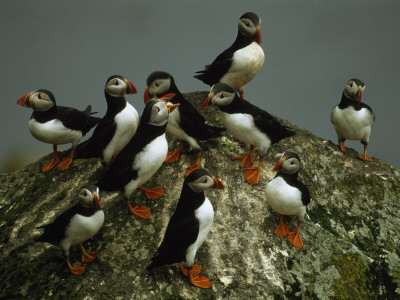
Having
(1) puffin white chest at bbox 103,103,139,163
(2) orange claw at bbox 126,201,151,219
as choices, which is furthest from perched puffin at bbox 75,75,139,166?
(2) orange claw at bbox 126,201,151,219

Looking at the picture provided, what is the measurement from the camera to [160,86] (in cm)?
407

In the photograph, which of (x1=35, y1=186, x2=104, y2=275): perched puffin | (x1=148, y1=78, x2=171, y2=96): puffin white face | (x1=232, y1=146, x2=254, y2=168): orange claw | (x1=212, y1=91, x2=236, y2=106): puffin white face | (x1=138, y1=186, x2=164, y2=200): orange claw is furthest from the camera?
(x1=232, y1=146, x2=254, y2=168): orange claw

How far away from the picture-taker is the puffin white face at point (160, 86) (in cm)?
407

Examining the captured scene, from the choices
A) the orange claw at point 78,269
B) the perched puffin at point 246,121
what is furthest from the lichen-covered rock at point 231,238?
the perched puffin at point 246,121

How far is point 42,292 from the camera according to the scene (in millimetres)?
3184

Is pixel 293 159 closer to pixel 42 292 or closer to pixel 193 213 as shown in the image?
pixel 193 213

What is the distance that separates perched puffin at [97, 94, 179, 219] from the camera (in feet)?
11.6

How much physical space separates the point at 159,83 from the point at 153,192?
2.93 feet

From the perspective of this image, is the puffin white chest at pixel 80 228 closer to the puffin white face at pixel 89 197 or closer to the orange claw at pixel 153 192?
the puffin white face at pixel 89 197

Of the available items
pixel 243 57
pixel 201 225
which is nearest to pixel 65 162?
pixel 201 225

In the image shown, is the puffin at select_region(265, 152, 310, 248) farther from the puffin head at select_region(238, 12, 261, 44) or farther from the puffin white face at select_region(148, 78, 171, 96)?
the puffin head at select_region(238, 12, 261, 44)

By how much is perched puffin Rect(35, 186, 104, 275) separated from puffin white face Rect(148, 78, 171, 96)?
1.15 meters

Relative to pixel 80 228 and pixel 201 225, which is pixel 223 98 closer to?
pixel 201 225

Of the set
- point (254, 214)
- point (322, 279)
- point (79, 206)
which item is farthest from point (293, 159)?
point (79, 206)
